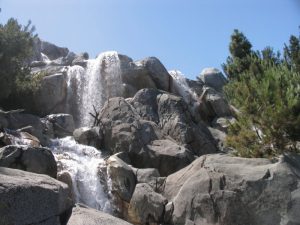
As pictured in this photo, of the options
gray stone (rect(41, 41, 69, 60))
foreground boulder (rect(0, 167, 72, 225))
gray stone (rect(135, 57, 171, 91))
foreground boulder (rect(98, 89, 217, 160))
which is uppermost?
gray stone (rect(41, 41, 69, 60))

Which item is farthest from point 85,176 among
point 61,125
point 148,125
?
point 61,125

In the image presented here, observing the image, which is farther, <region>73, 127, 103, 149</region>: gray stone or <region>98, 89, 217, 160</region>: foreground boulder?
<region>73, 127, 103, 149</region>: gray stone

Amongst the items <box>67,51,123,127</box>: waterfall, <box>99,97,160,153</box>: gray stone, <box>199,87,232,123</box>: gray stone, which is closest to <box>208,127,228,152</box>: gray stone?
<box>199,87,232,123</box>: gray stone

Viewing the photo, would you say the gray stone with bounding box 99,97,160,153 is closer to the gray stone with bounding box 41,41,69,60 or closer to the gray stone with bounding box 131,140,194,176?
the gray stone with bounding box 131,140,194,176

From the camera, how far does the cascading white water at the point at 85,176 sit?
16.7 meters

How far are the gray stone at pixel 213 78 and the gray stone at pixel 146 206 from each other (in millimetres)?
21456

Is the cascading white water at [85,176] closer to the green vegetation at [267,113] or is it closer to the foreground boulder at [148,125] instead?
the foreground boulder at [148,125]

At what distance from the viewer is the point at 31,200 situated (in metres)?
6.75

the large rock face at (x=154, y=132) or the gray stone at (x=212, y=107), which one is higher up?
the gray stone at (x=212, y=107)

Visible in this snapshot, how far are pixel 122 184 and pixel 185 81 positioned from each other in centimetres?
1815

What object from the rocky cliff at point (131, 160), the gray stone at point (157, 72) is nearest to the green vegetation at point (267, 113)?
the rocky cliff at point (131, 160)

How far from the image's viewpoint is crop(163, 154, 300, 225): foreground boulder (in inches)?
452

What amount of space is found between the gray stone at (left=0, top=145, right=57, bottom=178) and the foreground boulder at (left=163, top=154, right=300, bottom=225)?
4.76m

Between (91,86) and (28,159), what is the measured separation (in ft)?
51.4
